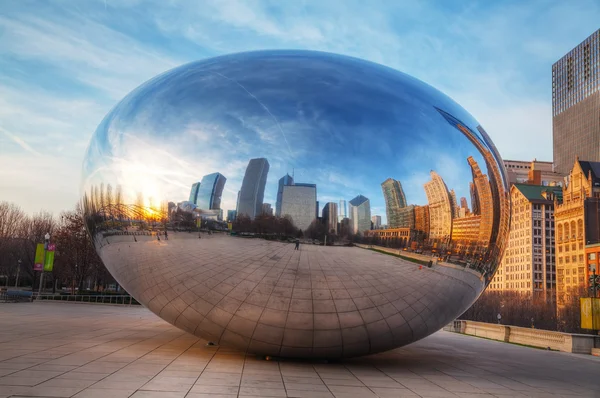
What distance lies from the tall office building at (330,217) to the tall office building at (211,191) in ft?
5.16

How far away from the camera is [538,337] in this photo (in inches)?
845

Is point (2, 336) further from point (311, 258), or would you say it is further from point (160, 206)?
point (311, 258)

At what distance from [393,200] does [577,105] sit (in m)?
169

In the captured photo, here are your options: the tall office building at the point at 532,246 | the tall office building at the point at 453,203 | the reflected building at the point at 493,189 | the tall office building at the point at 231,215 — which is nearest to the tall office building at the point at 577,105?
the tall office building at the point at 532,246

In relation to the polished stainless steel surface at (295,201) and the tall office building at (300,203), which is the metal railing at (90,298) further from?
the tall office building at (300,203)

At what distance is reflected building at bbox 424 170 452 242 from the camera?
345 inches

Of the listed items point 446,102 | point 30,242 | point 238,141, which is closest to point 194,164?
point 238,141

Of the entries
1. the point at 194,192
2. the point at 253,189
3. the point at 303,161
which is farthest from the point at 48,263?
the point at 303,161

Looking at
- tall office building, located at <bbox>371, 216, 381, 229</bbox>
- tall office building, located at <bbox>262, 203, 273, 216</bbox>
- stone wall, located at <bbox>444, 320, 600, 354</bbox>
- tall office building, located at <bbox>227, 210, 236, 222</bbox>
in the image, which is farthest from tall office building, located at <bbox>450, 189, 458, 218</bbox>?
stone wall, located at <bbox>444, 320, 600, 354</bbox>

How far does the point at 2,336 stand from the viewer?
511 inches

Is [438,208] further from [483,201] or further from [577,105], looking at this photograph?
[577,105]

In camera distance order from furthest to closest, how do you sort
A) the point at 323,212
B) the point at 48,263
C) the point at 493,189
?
the point at 48,263 < the point at 493,189 < the point at 323,212

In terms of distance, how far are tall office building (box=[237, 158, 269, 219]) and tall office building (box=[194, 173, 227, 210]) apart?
331 mm

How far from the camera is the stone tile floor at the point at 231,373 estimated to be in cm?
748
